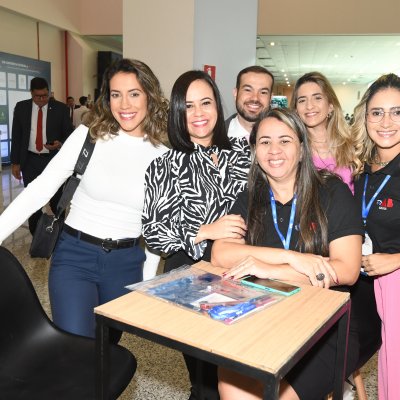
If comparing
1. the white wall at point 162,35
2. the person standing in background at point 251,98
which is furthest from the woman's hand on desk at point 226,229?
the white wall at point 162,35

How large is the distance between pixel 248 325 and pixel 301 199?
0.78 metres

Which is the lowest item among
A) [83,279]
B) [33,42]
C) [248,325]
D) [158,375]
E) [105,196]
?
[158,375]

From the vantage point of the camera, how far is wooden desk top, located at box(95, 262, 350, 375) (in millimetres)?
1097

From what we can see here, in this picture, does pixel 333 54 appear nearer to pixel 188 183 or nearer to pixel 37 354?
pixel 188 183

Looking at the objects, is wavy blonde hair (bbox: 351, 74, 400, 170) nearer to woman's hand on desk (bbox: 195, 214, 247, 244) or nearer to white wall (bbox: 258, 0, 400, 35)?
woman's hand on desk (bbox: 195, 214, 247, 244)

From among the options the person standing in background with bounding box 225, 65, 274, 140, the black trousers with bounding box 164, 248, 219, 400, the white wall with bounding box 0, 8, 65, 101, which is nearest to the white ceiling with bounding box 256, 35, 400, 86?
the white wall with bounding box 0, 8, 65, 101

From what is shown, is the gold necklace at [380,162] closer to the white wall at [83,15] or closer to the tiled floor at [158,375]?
the tiled floor at [158,375]

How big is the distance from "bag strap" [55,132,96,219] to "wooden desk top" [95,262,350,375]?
0.77 m

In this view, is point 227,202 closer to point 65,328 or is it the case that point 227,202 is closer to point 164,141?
point 164,141

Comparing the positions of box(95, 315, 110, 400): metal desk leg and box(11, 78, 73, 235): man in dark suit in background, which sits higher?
box(11, 78, 73, 235): man in dark suit in background

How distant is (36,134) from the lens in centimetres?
514

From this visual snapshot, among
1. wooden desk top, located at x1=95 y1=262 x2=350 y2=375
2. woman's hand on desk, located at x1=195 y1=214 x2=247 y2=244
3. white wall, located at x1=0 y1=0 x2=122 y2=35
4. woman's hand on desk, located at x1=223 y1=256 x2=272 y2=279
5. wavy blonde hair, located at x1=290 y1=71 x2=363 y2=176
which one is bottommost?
wooden desk top, located at x1=95 y1=262 x2=350 y2=375

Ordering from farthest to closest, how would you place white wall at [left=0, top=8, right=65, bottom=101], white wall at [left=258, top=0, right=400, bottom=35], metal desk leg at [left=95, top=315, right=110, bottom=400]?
white wall at [left=258, top=0, right=400, bottom=35] → white wall at [left=0, top=8, right=65, bottom=101] → metal desk leg at [left=95, top=315, right=110, bottom=400]

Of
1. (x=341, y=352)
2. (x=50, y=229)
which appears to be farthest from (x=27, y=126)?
(x=341, y=352)
